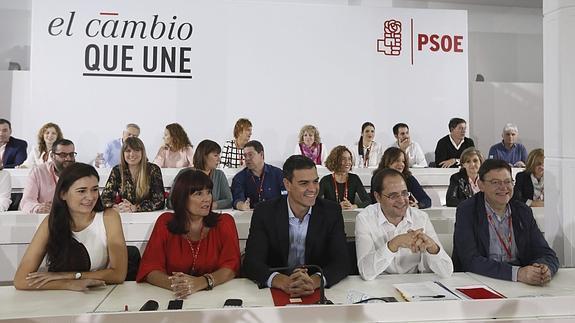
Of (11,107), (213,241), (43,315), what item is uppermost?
(11,107)

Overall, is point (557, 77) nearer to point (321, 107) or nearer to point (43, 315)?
point (43, 315)

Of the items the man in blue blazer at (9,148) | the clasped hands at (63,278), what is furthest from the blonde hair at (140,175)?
the man in blue blazer at (9,148)

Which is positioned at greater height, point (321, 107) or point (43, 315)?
point (321, 107)

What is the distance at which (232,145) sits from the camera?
217 inches

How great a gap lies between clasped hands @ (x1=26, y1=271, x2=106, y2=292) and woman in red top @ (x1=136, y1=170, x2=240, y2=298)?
0.84ft

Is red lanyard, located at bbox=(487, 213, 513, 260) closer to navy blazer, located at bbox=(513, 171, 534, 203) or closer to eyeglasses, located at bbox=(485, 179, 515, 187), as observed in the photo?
eyeglasses, located at bbox=(485, 179, 515, 187)

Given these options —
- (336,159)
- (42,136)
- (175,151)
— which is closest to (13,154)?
(42,136)

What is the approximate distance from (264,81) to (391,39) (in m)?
1.97

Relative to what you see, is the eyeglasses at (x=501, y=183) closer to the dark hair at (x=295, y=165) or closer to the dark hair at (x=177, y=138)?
the dark hair at (x=295, y=165)

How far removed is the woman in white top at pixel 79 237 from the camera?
2.07 m

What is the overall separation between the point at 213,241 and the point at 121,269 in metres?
0.43

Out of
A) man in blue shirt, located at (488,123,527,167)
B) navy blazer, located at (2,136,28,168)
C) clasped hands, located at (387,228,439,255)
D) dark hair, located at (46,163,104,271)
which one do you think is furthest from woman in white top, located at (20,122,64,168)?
man in blue shirt, located at (488,123,527,167)

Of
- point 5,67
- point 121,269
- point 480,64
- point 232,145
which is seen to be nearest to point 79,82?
point 5,67

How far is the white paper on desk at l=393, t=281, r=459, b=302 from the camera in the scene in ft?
5.65
